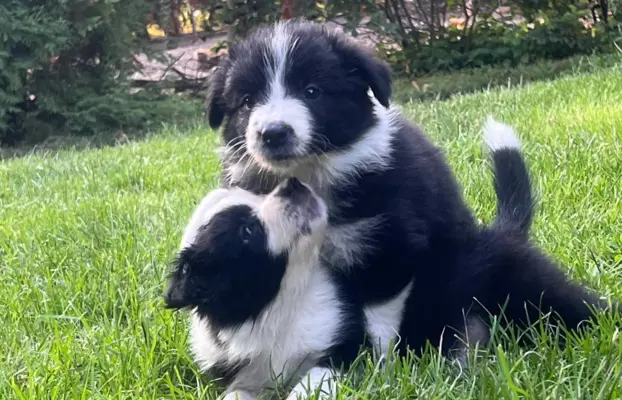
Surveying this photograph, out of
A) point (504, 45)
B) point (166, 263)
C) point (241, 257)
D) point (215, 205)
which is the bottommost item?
point (504, 45)

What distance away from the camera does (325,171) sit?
2867 mm

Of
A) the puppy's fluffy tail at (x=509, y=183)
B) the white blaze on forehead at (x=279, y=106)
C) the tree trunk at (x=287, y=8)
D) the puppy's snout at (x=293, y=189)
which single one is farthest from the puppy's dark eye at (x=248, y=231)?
the tree trunk at (x=287, y=8)

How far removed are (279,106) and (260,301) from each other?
681 mm

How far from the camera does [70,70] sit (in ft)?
34.3

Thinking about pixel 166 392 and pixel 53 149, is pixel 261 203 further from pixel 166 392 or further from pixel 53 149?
pixel 53 149

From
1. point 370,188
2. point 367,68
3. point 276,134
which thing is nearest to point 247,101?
point 276,134

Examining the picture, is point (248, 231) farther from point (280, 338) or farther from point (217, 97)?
point (217, 97)

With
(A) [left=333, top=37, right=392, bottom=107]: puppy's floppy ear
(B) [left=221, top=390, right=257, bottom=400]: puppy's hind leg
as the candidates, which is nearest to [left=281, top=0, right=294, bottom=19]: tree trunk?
(A) [left=333, top=37, right=392, bottom=107]: puppy's floppy ear

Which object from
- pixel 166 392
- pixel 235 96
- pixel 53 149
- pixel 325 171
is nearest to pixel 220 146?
pixel 235 96

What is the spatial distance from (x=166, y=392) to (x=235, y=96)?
1141 millimetres

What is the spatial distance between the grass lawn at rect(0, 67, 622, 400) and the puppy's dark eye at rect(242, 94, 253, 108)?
2.63 feet

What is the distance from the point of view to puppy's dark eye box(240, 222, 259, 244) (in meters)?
2.55

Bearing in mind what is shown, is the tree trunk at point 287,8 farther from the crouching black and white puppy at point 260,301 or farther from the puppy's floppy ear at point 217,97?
the crouching black and white puppy at point 260,301

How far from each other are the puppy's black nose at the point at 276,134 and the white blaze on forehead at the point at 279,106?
0.04ft
